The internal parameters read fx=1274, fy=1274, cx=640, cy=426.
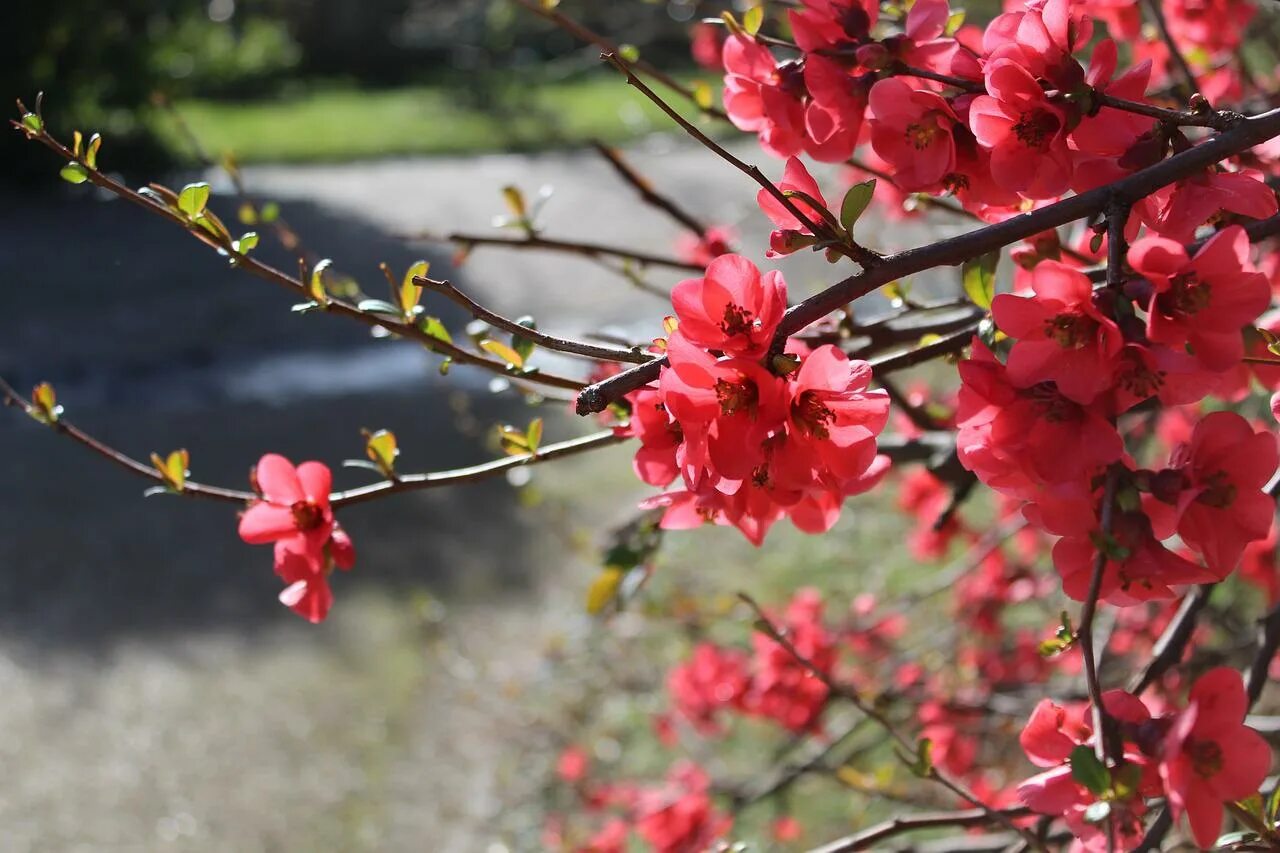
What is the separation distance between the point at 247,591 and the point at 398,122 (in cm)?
605

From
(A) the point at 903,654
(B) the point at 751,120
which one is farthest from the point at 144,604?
(B) the point at 751,120

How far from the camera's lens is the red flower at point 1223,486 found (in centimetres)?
48

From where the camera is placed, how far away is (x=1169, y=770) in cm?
46

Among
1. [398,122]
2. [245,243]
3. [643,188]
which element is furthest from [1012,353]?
[398,122]

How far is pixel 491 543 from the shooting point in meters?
2.99

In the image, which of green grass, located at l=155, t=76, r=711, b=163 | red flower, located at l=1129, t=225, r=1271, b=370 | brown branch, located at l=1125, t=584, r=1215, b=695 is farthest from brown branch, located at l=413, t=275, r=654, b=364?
green grass, located at l=155, t=76, r=711, b=163

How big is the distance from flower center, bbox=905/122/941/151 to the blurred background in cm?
55

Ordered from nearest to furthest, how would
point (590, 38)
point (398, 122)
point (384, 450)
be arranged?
point (384, 450) → point (590, 38) → point (398, 122)

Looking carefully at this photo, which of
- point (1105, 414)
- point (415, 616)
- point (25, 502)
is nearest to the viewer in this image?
point (1105, 414)

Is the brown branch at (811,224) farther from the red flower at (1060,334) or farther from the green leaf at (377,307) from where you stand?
the green leaf at (377,307)

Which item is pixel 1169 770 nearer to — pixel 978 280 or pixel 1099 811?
pixel 1099 811

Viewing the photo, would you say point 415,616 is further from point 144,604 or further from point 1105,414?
point 1105,414

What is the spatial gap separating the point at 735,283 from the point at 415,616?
2.19 meters

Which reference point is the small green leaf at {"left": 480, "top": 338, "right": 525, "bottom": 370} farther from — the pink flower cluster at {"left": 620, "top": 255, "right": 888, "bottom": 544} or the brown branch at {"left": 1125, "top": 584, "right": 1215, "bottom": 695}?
the brown branch at {"left": 1125, "top": 584, "right": 1215, "bottom": 695}
